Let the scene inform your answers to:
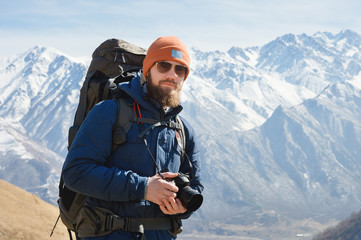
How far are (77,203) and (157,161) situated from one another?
1735mm

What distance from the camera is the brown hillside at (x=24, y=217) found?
17688 millimetres

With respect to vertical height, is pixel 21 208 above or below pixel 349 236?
above

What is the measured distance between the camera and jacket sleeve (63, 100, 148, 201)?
4.80 metres

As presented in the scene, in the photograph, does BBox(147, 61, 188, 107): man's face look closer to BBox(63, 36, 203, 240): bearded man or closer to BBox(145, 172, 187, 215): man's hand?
BBox(63, 36, 203, 240): bearded man

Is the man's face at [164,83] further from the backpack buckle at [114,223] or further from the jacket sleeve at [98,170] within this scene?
the backpack buckle at [114,223]

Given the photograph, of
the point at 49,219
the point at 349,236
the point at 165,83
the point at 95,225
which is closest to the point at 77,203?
the point at 95,225

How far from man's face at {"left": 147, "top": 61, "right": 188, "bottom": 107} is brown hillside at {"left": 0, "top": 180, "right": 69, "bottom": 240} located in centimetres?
1363

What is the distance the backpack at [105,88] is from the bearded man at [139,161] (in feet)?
0.33

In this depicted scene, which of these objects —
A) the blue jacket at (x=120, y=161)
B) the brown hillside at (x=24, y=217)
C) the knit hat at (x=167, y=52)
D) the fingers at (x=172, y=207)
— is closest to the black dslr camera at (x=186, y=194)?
the fingers at (x=172, y=207)

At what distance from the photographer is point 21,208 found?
2016cm

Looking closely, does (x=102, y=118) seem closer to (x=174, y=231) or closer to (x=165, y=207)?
(x=165, y=207)

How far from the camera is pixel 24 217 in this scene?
1930cm

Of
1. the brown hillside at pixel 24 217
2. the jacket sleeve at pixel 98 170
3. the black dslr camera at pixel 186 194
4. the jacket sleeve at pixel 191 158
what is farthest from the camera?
the brown hillside at pixel 24 217

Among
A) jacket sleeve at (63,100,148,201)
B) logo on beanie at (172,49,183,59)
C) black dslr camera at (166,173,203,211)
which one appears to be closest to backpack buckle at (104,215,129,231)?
jacket sleeve at (63,100,148,201)
